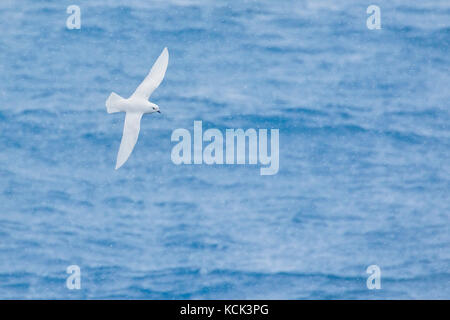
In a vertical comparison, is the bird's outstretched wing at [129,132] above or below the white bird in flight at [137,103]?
below

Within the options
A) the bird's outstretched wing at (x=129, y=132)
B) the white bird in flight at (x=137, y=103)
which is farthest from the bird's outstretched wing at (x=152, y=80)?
the bird's outstretched wing at (x=129, y=132)

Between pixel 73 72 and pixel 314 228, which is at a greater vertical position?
pixel 73 72

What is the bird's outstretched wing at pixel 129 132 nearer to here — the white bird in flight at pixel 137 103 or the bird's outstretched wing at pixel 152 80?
the white bird in flight at pixel 137 103

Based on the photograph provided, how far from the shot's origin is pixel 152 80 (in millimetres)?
4230

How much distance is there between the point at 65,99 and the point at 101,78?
30cm

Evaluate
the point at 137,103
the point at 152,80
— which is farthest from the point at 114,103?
the point at 152,80

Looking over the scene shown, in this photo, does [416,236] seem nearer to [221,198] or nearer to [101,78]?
[221,198]

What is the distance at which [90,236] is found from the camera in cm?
459

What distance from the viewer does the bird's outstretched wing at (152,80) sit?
13.8 ft

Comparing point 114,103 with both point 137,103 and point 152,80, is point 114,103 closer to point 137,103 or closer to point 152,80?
point 137,103

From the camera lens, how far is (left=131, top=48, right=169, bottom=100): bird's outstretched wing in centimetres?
422

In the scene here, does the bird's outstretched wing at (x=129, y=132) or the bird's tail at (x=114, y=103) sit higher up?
the bird's tail at (x=114, y=103)

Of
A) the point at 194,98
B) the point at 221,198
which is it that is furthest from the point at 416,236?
the point at 194,98

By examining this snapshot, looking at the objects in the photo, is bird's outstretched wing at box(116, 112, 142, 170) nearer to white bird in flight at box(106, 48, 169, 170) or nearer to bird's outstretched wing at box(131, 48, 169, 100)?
white bird in flight at box(106, 48, 169, 170)
